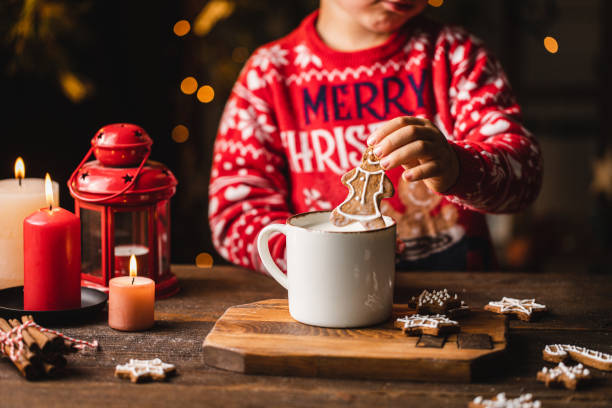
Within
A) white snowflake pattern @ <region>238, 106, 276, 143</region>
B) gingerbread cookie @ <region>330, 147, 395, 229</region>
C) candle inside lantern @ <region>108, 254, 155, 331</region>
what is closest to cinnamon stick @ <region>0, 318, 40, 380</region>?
candle inside lantern @ <region>108, 254, 155, 331</region>

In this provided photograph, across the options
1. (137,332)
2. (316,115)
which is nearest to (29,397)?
(137,332)

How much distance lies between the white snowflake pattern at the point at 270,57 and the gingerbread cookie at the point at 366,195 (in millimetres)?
612

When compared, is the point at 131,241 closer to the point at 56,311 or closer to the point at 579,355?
the point at 56,311

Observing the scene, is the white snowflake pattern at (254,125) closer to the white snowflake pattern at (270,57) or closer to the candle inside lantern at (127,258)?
the white snowflake pattern at (270,57)

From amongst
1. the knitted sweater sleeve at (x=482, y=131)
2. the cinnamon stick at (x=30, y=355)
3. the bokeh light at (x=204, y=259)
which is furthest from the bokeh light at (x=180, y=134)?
the cinnamon stick at (x=30, y=355)

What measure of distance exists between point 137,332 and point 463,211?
2.53 ft

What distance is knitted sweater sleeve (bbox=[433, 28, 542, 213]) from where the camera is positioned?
118cm

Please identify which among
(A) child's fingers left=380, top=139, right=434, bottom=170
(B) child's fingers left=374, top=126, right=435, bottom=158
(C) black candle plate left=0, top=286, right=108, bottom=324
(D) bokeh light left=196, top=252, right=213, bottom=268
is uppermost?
(B) child's fingers left=374, top=126, right=435, bottom=158

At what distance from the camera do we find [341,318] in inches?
36.8

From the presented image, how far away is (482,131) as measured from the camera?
136cm

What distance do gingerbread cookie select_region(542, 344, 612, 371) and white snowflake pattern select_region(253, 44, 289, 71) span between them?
90 centimetres

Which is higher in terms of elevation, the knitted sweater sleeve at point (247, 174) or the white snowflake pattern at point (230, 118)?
the white snowflake pattern at point (230, 118)

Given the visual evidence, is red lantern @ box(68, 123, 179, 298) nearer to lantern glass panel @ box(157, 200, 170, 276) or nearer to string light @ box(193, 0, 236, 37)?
lantern glass panel @ box(157, 200, 170, 276)

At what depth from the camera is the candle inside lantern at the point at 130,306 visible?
1.00 m
